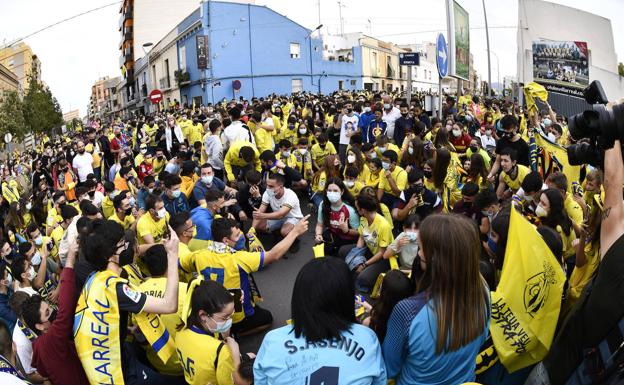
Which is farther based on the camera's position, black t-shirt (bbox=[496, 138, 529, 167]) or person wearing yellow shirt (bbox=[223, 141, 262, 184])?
person wearing yellow shirt (bbox=[223, 141, 262, 184])

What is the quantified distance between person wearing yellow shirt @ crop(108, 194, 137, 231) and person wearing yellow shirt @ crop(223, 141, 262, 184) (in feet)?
7.26

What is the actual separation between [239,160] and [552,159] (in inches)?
198

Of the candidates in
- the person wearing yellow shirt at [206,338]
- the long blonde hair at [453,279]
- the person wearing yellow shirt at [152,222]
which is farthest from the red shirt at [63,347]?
the person wearing yellow shirt at [152,222]

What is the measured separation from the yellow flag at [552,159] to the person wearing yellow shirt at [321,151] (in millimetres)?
4134

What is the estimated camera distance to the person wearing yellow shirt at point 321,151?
999 centimetres

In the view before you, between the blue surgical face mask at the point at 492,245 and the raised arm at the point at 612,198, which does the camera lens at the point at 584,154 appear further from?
the blue surgical face mask at the point at 492,245

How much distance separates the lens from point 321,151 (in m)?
10.0

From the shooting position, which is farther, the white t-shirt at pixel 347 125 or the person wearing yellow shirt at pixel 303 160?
the white t-shirt at pixel 347 125

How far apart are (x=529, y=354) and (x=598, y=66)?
20.0 m

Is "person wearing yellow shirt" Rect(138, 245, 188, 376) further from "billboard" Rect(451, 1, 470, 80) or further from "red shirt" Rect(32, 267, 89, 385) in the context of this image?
"billboard" Rect(451, 1, 470, 80)

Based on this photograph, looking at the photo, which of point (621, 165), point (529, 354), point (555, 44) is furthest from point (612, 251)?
point (555, 44)

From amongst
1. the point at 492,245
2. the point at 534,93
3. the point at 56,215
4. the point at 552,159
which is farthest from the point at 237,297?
the point at 534,93

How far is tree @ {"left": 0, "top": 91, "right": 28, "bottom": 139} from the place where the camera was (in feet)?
98.4

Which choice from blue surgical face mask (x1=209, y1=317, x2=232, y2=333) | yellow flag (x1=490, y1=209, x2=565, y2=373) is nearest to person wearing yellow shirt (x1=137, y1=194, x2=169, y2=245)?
blue surgical face mask (x1=209, y1=317, x2=232, y2=333)
